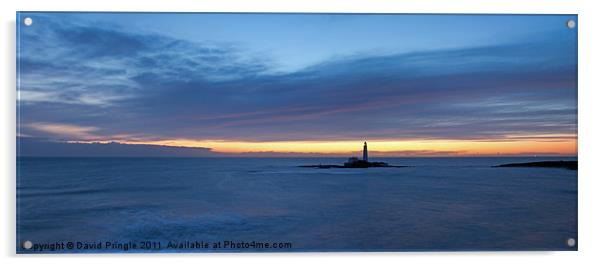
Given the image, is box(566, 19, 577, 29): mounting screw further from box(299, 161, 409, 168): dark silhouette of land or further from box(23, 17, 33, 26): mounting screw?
box(23, 17, 33, 26): mounting screw

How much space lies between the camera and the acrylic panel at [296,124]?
6.84 ft

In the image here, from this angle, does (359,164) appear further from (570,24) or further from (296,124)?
(570,24)

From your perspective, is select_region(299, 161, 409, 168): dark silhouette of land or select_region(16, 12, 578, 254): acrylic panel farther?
select_region(299, 161, 409, 168): dark silhouette of land

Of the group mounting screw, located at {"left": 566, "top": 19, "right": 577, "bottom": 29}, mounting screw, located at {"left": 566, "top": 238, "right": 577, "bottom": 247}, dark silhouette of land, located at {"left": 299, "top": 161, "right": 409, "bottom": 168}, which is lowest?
mounting screw, located at {"left": 566, "top": 238, "right": 577, "bottom": 247}

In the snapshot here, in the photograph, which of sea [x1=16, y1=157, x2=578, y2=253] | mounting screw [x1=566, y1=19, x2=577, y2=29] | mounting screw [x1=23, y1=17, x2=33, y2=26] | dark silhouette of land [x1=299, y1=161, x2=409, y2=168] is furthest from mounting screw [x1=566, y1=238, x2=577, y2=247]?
mounting screw [x1=23, y1=17, x2=33, y2=26]

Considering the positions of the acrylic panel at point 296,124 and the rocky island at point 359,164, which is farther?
the rocky island at point 359,164

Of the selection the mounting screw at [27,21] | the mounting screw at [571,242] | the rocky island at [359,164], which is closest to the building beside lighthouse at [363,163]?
the rocky island at [359,164]

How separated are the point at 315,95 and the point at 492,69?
3.22 ft

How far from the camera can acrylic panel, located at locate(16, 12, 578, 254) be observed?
2084mm

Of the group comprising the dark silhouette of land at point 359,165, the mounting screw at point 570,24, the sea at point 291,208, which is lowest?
the sea at point 291,208

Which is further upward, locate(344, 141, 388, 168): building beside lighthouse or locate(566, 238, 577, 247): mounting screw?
locate(344, 141, 388, 168): building beside lighthouse
